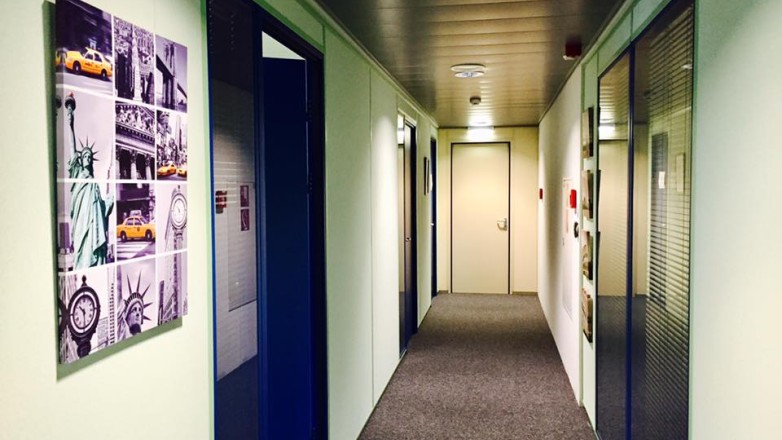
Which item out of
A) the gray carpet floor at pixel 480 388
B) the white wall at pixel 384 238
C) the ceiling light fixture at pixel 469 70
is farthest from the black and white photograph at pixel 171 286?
the ceiling light fixture at pixel 469 70

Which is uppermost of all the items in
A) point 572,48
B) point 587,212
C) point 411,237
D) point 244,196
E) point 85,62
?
point 572,48

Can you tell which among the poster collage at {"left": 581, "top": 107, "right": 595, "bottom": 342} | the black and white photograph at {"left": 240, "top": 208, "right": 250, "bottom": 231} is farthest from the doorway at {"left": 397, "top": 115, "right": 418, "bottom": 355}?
the black and white photograph at {"left": 240, "top": 208, "right": 250, "bottom": 231}

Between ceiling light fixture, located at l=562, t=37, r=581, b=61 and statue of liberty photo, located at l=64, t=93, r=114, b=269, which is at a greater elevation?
ceiling light fixture, located at l=562, t=37, r=581, b=61

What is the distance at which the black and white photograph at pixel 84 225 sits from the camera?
1156 mm

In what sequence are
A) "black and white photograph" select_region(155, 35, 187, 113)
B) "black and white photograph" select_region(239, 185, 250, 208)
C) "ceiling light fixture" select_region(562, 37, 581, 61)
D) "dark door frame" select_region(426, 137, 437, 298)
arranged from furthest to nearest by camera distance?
"dark door frame" select_region(426, 137, 437, 298)
"ceiling light fixture" select_region(562, 37, 581, 61)
"black and white photograph" select_region(239, 185, 250, 208)
"black and white photograph" select_region(155, 35, 187, 113)

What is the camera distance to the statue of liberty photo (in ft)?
3.86

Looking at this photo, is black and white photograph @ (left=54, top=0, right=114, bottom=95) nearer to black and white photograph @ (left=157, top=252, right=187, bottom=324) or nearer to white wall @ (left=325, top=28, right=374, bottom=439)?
black and white photograph @ (left=157, top=252, right=187, bottom=324)

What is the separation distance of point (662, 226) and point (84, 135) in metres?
1.91

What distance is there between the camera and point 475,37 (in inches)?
132

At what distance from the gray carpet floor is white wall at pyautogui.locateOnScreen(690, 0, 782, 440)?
2147 millimetres

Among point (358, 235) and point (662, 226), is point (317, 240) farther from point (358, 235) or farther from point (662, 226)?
point (662, 226)

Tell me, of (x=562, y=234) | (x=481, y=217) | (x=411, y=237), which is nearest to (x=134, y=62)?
(x=562, y=234)

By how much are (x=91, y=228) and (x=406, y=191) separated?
4661 mm

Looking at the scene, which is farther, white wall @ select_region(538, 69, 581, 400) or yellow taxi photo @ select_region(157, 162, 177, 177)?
white wall @ select_region(538, 69, 581, 400)
